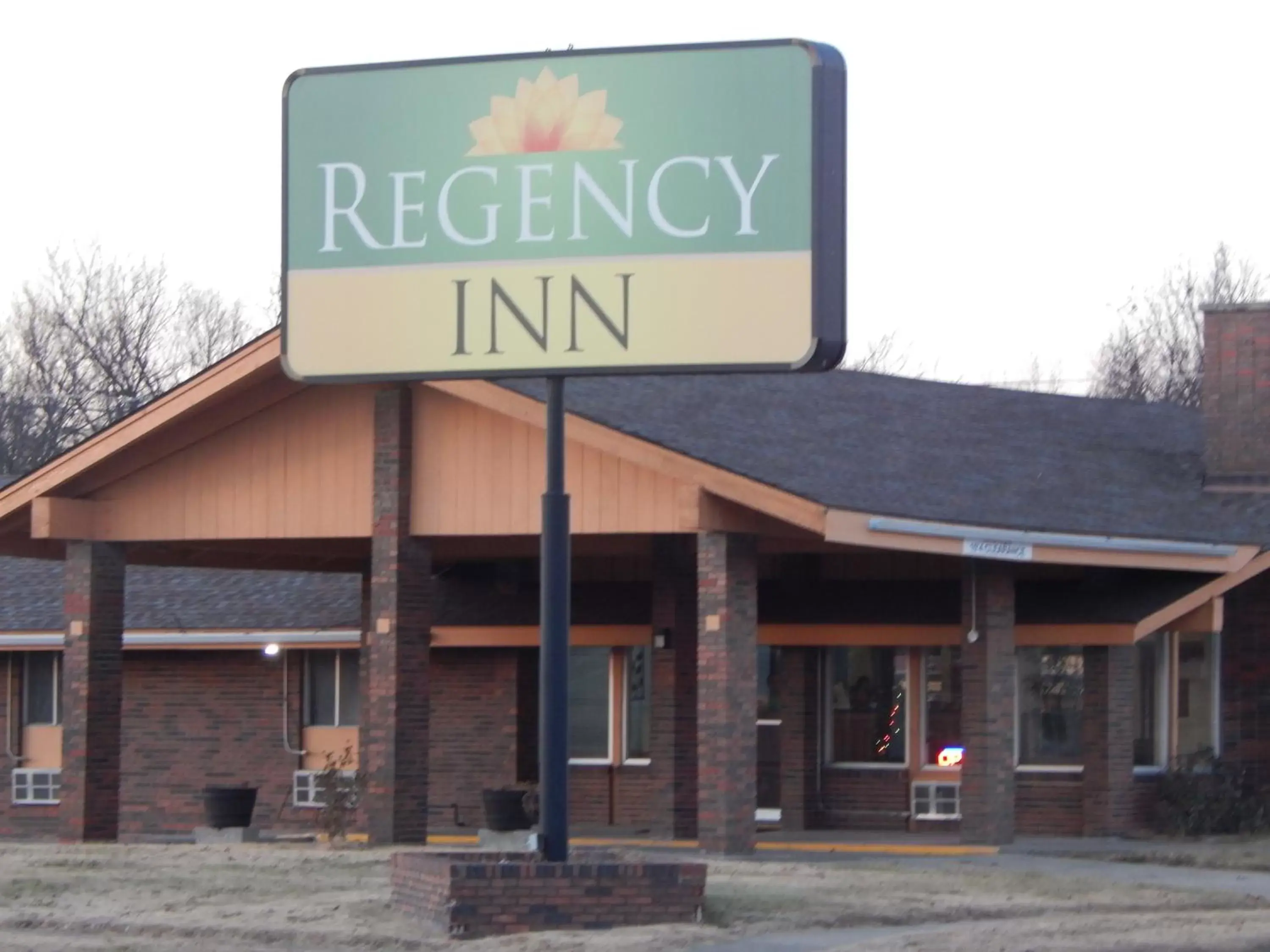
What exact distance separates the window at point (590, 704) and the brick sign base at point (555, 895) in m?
11.2

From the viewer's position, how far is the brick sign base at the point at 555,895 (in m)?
13.1

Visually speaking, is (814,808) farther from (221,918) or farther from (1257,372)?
(221,918)

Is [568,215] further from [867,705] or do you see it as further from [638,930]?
[867,705]

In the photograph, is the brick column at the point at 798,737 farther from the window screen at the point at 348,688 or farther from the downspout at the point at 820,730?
the window screen at the point at 348,688

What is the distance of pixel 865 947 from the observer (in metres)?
12.8

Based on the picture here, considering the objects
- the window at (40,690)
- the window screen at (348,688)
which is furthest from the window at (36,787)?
the window screen at (348,688)

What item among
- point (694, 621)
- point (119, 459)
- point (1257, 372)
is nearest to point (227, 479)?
point (119, 459)

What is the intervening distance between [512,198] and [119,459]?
774 cm

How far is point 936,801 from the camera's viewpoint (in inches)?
891

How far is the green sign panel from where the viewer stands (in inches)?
557

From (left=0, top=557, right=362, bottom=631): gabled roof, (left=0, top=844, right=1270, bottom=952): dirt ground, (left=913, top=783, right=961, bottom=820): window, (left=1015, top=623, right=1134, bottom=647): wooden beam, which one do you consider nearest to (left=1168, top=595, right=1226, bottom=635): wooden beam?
(left=1015, top=623, right=1134, bottom=647): wooden beam

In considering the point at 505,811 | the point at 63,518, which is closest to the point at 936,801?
the point at 505,811

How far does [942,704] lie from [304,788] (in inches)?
331

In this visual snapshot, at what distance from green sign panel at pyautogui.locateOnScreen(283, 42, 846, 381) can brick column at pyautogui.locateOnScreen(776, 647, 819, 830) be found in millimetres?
9185
